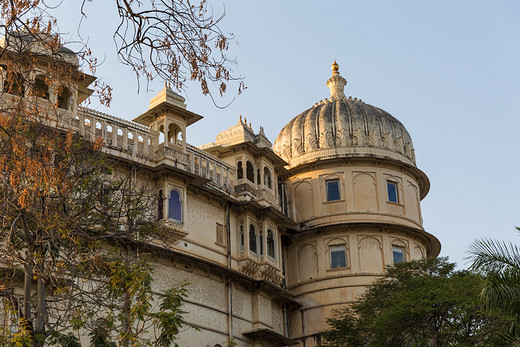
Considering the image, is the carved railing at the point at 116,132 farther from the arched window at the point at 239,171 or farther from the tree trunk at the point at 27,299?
the tree trunk at the point at 27,299

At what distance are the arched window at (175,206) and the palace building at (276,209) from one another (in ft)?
0.12

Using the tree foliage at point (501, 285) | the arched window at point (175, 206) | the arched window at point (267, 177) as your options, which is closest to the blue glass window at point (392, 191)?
the arched window at point (267, 177)

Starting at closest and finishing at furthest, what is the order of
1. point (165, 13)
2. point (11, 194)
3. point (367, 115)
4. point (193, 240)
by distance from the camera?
point (165, 13)
point (11, 194)
point (193, 240)
point (367, 115)

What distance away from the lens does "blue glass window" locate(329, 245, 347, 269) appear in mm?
33625

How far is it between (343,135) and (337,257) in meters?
5.17

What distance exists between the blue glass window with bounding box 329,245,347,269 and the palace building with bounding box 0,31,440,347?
0.16ft

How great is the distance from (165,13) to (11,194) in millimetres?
4658

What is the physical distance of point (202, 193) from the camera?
2984 cm

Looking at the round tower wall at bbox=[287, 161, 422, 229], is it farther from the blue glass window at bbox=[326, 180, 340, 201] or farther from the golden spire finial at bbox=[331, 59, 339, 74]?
the golden spire finial at bbox=[331, 59, 339, 74]

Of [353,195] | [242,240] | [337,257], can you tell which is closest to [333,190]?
[353,195]

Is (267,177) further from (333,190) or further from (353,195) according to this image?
(353,195)

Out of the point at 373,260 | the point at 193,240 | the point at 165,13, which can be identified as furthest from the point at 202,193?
the point at 165,13

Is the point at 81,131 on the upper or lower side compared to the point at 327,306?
upper

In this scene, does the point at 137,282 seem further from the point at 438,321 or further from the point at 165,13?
the point at 438,321
